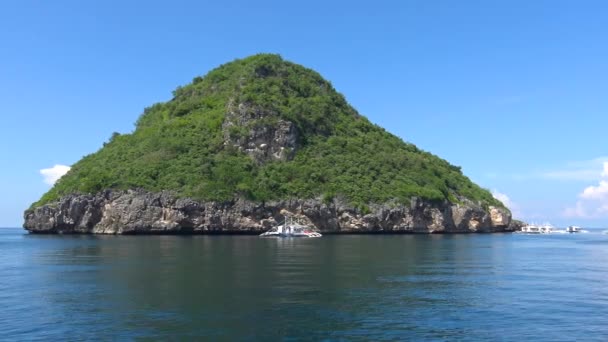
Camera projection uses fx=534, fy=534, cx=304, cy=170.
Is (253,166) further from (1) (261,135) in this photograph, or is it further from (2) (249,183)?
(1) (261,135)

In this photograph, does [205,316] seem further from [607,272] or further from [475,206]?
[475,206]

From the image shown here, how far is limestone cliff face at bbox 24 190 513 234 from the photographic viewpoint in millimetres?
145500

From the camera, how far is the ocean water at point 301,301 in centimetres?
2828

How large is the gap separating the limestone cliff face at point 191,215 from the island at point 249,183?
0.96 feet

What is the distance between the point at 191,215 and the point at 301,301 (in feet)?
372

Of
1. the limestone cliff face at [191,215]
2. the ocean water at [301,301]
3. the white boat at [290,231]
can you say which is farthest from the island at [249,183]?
the ocean water at [301,301]

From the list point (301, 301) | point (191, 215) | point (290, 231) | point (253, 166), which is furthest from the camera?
point (253, 166)

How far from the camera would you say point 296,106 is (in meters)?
193

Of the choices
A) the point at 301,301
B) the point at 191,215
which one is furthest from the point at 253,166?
the point at 301,301

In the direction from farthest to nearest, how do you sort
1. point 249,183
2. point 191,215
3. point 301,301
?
point 249,183 < point 191,215 < point 301,301

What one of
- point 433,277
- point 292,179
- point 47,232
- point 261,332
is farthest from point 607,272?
point 47,232

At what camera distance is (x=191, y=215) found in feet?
476

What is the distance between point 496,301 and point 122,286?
28987mm

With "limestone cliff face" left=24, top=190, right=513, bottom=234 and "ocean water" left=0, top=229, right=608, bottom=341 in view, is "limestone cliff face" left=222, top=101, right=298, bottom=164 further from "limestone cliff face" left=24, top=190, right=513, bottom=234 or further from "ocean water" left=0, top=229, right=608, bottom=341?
"ocean water" left=0, top=229, right=608, bottom=341
